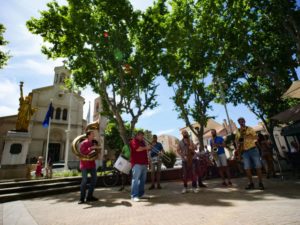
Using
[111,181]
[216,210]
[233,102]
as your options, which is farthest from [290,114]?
[233,102]

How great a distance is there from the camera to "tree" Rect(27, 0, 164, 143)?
12.2 metres

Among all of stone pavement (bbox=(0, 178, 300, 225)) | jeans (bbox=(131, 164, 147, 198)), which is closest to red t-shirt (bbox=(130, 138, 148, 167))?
jeans (bbox=(131, 164, 147, 198))

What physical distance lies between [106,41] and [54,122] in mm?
26235

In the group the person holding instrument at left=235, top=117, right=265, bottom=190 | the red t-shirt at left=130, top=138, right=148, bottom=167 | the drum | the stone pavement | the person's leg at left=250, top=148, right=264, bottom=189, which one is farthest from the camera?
the drum

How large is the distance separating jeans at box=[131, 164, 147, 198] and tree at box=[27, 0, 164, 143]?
7628mm

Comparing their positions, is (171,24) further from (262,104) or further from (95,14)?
(262,104)

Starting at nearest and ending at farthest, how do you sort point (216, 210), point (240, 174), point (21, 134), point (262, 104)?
point (216, 210) < point (240, 174) < point (21, 134) < point (262, 104)

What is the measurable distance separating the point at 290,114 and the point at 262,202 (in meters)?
4.35

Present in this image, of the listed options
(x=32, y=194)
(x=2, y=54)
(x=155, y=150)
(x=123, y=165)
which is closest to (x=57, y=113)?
(x=2, y=54)

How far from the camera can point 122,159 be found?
21.7ft

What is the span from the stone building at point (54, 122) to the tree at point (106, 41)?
59.2ft

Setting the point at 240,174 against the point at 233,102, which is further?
the point at 233,102

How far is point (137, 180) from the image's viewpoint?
5.50 m

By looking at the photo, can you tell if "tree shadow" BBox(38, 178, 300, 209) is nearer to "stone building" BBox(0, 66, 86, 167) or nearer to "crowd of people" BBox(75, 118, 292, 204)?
"crowd of people" BBox(75, 118, 292, 204)
